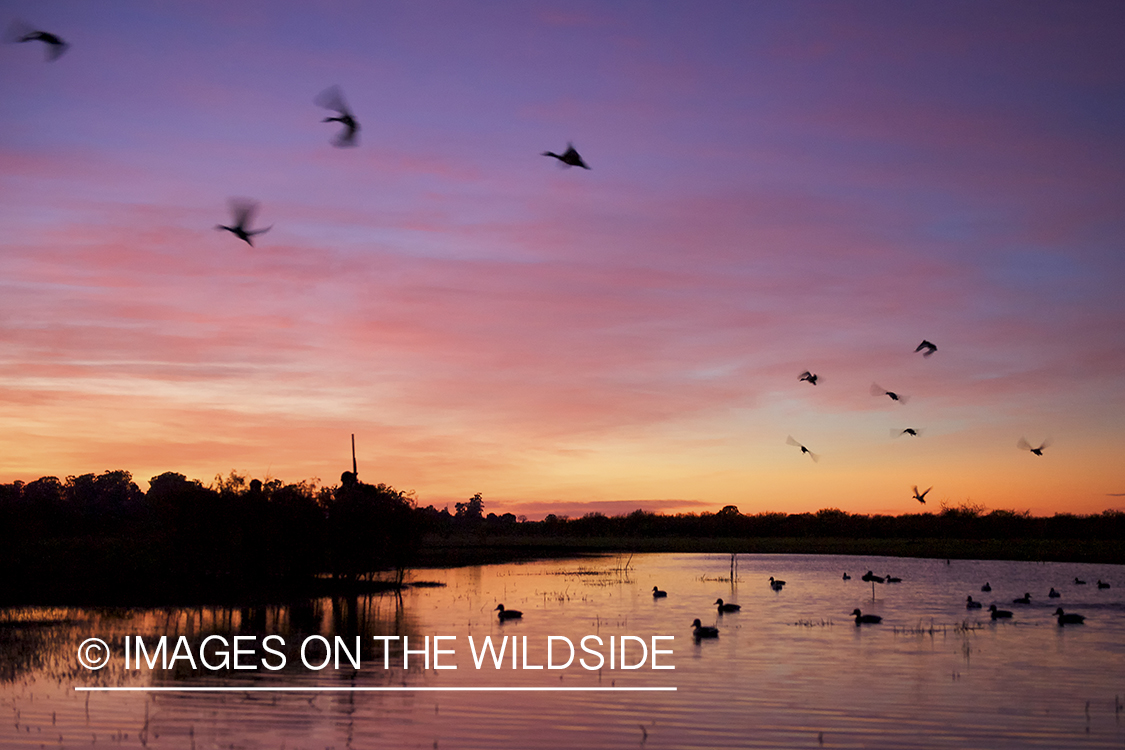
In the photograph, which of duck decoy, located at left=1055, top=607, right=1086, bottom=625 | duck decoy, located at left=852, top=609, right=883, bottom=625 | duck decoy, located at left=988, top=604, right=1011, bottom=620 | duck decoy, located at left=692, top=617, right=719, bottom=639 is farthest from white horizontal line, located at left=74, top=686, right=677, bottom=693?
duck decoy, located at left=1055, top=607, right=1086, bottom=625

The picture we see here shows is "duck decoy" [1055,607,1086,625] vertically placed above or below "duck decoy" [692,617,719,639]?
below

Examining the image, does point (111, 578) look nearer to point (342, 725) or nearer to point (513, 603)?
point (513, 603)

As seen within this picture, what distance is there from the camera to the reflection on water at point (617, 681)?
58.3 ft

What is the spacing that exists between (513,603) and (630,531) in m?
108

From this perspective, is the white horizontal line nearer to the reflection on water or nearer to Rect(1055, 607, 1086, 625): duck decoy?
the reflection on water

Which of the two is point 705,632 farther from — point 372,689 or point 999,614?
point 999,614

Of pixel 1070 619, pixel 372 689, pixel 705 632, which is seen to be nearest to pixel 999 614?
pixel 1070 619

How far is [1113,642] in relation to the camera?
30656 millimetres

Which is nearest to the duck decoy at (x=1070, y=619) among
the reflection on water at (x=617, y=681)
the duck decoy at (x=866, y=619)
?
the reflection on water at (x=617, y=681)

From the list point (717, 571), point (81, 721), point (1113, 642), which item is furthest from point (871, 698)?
Result: point (717, 571)

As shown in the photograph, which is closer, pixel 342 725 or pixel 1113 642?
pixel 342 725

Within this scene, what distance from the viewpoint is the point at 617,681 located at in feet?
76.7

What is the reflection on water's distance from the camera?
17.8 m

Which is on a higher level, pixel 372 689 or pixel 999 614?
pixel 372 689
